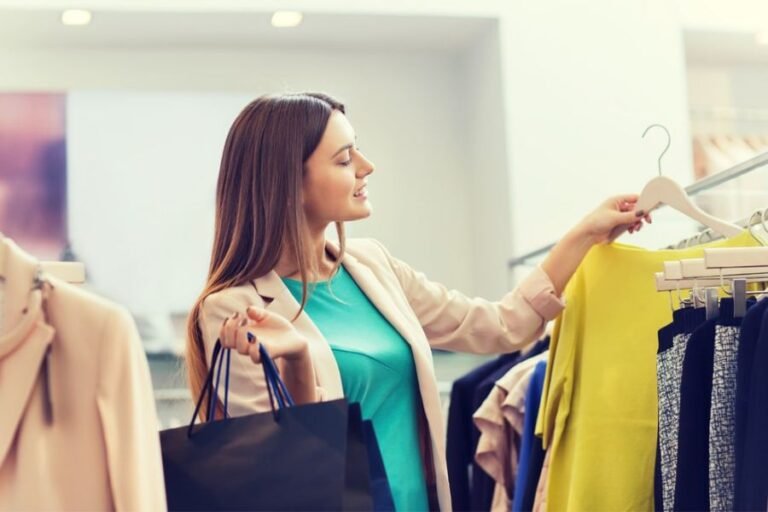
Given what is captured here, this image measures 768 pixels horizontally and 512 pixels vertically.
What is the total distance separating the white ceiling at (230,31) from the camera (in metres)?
4.36

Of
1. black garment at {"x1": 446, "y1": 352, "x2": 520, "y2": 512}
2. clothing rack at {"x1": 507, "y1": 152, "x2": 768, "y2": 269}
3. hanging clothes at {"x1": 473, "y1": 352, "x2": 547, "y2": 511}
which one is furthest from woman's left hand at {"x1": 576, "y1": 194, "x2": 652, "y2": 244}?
black garment at {"x1": 446, "y1": 352, "x2": 520, "y2": 512}

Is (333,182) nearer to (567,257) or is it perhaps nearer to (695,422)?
(567,257)

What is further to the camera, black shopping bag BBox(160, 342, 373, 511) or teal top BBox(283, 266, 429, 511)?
teal top BBox(283, 266, 429, 511)

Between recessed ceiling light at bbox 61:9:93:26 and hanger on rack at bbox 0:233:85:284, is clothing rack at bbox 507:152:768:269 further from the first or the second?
recessed ceiling light at bbox 61:9:93:26

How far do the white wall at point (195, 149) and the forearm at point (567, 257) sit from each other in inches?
99.5

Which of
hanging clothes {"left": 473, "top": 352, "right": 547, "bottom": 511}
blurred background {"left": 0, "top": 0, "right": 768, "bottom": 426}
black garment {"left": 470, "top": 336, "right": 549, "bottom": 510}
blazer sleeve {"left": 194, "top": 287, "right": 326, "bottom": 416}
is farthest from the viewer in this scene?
blurred background {"left": 0, "top": 0, "right": 768, "bottom": 426}

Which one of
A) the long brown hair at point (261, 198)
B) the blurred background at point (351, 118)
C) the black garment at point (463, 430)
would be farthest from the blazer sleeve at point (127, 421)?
the blurred background at point (351, 118)

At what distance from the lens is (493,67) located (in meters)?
4.53

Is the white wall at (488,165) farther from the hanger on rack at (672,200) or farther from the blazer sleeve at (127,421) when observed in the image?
the blazer sleeve at (127,421)

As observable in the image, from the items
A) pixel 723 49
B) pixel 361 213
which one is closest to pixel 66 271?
pixel 361 213

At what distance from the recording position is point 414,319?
80.4 inches

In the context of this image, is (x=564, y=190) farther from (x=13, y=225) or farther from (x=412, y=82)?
(x=13, y=225)

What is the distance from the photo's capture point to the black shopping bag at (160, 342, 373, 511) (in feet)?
4.41

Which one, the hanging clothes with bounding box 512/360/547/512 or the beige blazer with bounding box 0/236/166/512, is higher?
the beige blazer with bounding box 0/236/166/512
